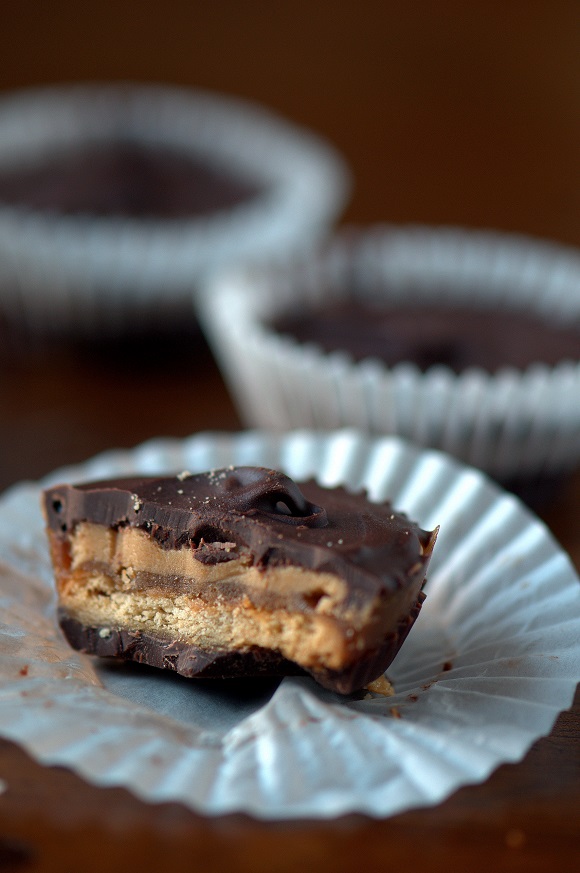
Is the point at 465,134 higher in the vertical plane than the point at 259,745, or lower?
higher

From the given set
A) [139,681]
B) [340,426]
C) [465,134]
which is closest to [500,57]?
[465,134]

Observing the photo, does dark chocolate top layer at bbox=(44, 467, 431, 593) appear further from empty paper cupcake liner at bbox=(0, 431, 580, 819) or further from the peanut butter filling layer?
empty paper cupcake liner at bbox=(0, 431, 580, 819)

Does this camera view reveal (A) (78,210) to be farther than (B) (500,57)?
No

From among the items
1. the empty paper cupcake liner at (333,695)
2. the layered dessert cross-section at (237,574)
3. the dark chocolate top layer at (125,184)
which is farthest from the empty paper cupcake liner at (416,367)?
the dark chocolate top layer at (125,184)

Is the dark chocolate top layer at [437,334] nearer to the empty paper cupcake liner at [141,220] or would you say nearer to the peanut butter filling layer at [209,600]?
the empty paper cupcake liner at [141,220]

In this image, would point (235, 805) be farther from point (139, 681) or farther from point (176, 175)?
point (176, 175)

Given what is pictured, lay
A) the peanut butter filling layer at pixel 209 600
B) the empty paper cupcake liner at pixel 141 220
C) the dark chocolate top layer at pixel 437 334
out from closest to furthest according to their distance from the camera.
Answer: the peanut butter filling layer at pixel 209 600 → the dark chocolate top layer at pixel 437 334 → the empty paper cupcake liner at pixel 141 220

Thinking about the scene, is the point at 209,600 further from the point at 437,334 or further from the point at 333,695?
the point at 437,334
